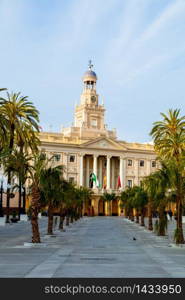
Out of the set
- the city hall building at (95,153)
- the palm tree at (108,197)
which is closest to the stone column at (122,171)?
the city hall building at (95,153)

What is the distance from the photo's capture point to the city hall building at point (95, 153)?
11000cm

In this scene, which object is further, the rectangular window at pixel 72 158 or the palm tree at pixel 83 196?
the rectangular window at pixel 72 158

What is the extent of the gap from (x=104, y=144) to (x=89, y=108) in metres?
10.9

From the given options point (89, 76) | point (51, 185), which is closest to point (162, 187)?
point (51, 185)

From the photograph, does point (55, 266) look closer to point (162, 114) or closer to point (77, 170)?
point (162, 114)

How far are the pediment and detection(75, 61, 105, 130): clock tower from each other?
6.80 metres

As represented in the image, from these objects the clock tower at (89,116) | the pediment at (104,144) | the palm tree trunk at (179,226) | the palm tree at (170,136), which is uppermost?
the clock tower at (89,116)

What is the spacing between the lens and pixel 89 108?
388 feet

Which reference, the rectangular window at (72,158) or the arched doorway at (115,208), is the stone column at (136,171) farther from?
the rectangular window at (72,158)

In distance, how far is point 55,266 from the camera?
55.7 feet

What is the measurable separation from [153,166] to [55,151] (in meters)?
26.0

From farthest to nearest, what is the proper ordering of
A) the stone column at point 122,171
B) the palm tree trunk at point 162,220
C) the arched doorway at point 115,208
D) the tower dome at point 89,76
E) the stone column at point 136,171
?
the tower dome at point 89,76
the stone column at point 136,171
the arched doorway at point 115,208
the stone column at point 122,171
the palm tree trunk at point 162,220

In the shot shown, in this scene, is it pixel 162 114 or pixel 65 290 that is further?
pixel 162 114

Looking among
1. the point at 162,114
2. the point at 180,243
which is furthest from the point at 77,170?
the point at 180,243
